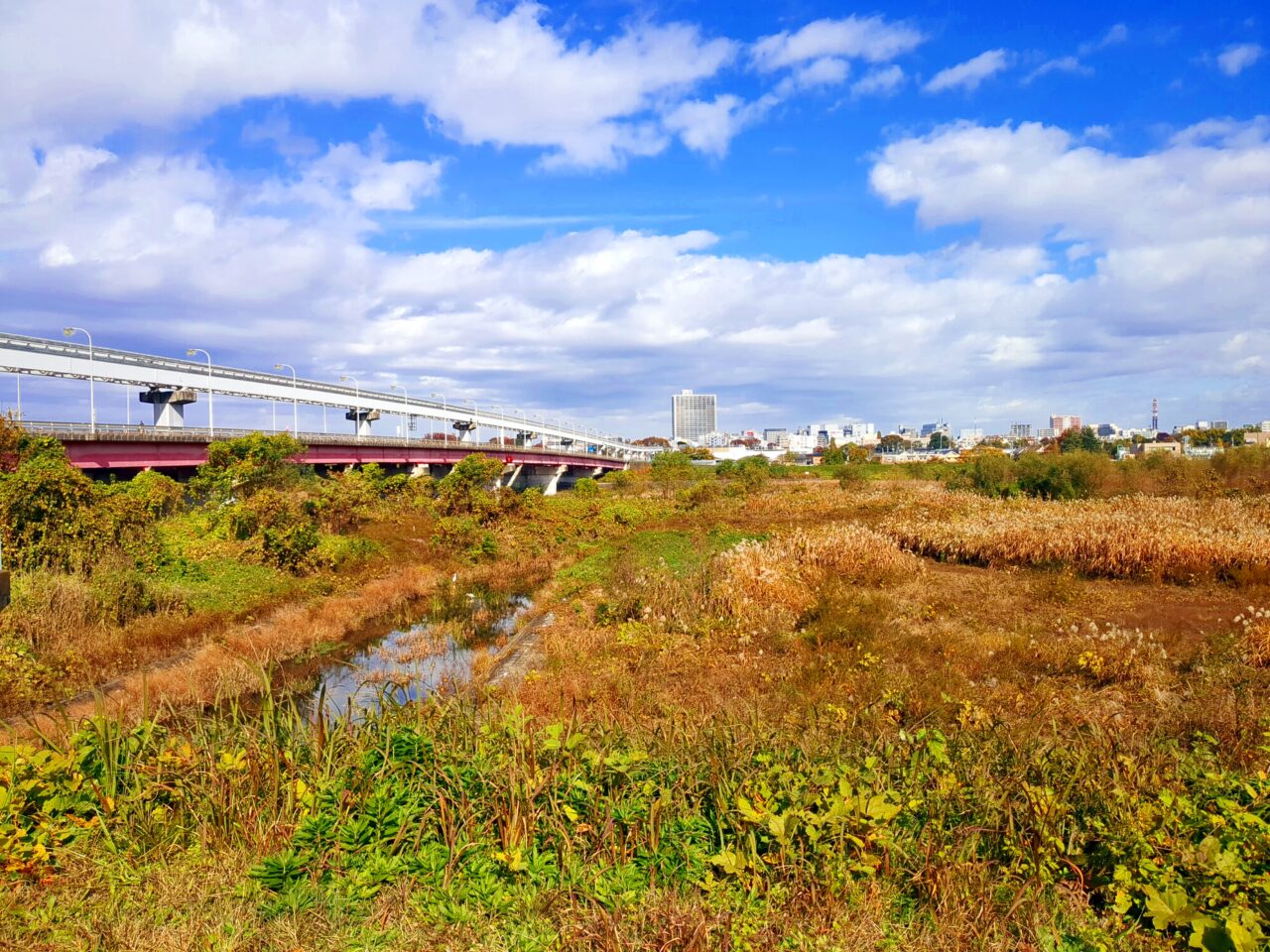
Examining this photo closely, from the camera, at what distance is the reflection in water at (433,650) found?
1060 cm

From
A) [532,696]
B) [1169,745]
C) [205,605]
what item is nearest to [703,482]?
[205,605]

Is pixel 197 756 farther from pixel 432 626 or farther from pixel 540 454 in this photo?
pixel 540 454

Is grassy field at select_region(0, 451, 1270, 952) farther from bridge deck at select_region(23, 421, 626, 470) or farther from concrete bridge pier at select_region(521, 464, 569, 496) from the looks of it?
concrete bridge pier at select_region(521, 464, 569, 496)

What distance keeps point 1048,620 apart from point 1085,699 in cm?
373

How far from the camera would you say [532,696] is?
358 inches

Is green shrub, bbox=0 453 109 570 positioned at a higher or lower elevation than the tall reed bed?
higher

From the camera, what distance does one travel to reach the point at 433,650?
13422mm

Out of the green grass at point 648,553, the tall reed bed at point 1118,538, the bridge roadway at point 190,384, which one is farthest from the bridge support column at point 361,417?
the tall reed bed at point 1118,538

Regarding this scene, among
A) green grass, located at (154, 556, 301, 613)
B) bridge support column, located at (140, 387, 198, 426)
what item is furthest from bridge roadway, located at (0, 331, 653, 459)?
green grass, located at (154, 556, 301, 613)

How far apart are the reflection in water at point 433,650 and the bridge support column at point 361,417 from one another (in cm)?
4052

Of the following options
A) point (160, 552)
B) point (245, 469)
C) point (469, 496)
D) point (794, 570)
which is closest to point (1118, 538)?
point (794, 570)

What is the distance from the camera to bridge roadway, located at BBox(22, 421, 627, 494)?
2698 cm

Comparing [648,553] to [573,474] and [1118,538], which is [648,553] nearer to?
[1118,538]

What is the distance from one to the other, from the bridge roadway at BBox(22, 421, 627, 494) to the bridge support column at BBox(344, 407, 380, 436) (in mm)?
5795
